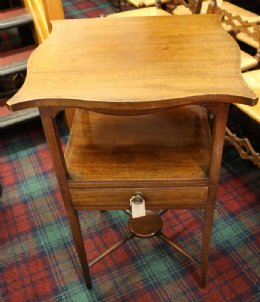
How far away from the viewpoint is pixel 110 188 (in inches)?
33.9

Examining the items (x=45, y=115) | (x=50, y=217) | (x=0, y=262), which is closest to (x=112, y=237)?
(x=50, y=217)

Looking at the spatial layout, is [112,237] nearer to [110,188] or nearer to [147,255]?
[147,255]

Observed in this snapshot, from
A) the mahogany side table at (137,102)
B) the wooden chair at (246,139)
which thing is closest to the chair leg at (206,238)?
the mahogany side table at (137,102)

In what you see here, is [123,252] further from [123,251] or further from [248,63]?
[248,63]

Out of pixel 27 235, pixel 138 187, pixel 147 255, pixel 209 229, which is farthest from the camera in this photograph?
pixel 27 235

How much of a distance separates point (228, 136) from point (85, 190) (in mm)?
804

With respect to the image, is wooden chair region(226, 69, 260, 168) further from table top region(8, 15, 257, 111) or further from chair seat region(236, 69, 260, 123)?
table top region(8, 15, 257, 111)

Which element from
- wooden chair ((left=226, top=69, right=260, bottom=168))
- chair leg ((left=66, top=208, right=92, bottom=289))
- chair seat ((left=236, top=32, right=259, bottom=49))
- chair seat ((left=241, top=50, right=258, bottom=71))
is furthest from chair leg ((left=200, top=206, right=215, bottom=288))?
chair seat ((left=236, top=32, right=259, bottom=49))

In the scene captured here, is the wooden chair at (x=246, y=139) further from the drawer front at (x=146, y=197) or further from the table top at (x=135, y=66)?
the drawer front at (x=146, y=197)

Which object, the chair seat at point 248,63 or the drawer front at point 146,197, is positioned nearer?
the drawer front at point 146,197

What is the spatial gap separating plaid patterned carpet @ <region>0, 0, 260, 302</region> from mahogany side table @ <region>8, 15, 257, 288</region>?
0.20 meters

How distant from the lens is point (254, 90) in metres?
1.36

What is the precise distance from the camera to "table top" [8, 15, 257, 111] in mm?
651

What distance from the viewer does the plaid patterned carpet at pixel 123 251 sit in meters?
1.21
